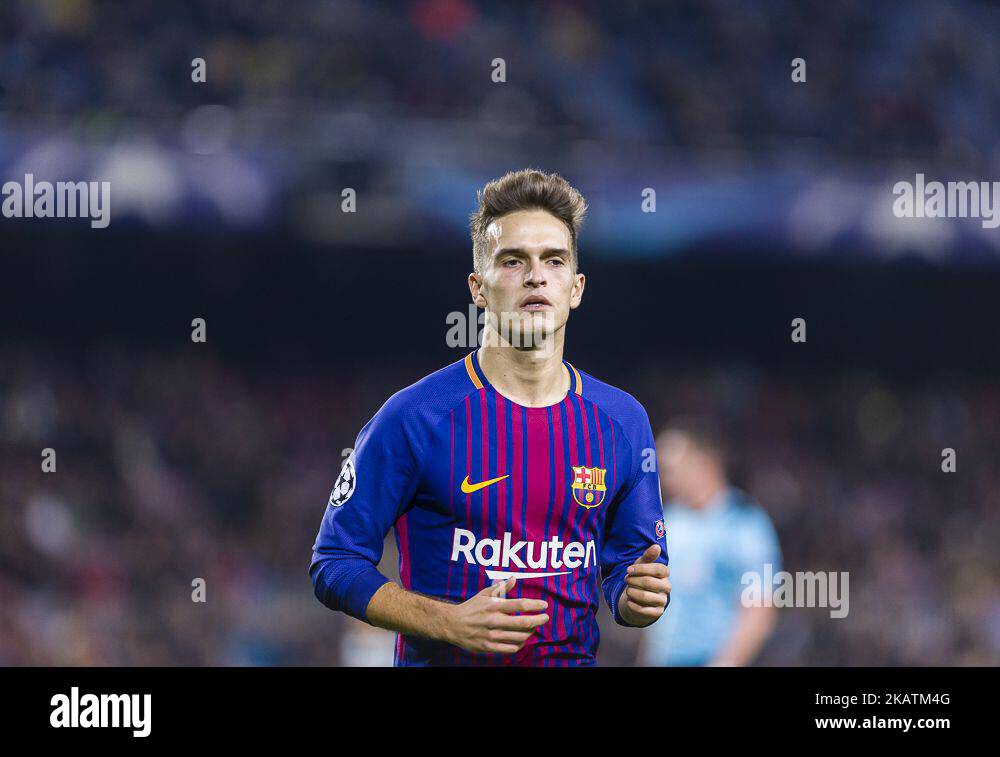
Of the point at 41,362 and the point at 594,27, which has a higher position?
the point at 594,27

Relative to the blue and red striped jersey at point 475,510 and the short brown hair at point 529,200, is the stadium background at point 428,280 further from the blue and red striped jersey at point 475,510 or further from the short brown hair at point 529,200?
the short brown hair at point 529,200

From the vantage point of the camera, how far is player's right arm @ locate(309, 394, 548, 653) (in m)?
2.99

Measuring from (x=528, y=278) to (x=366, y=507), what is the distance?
756mm

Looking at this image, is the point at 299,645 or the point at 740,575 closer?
the point at 740,575

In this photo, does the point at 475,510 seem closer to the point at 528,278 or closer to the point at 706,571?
the point at 528,278

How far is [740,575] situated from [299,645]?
194 inches

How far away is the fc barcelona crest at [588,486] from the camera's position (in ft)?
11.1

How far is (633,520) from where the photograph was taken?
138 inches

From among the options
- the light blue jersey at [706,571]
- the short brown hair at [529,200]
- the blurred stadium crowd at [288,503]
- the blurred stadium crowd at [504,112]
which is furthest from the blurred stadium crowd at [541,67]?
the short brown hair at [529,200]

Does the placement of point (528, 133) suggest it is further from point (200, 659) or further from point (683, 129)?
point (200, 659)

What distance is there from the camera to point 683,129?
12.9m

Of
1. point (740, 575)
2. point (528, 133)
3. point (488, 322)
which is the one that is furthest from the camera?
point (528, 133)

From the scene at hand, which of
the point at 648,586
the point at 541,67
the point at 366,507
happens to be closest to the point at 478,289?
the point at 366,507
